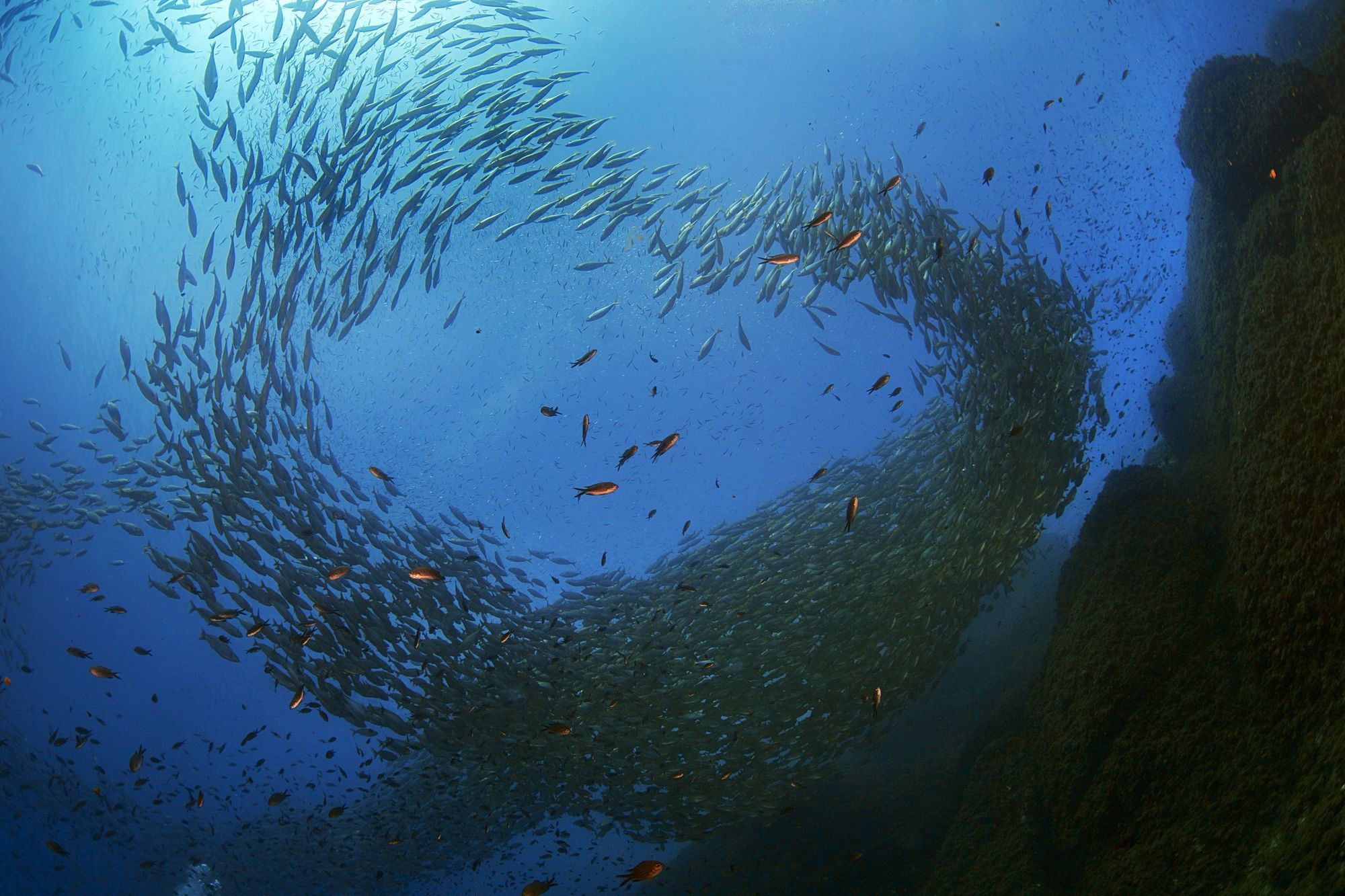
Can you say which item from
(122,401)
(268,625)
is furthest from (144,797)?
Answer: (268,625)

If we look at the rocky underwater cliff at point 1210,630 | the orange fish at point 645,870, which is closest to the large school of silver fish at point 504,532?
the rocky underwater cliff at point 1210,630

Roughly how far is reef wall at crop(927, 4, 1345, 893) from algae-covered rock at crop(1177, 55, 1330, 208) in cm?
3

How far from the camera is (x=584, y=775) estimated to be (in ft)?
33.5

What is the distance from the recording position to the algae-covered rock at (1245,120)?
6.76 meters

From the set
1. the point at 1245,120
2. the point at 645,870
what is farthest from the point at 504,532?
the point at 1245,120

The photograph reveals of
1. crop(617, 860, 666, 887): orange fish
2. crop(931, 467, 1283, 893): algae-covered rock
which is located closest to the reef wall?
crop(931, 467, 1283, 893): algae-covered rock

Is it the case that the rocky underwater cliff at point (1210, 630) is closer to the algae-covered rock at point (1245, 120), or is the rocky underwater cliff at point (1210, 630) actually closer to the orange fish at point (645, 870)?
the algae-covered rock at point (1245, 120)

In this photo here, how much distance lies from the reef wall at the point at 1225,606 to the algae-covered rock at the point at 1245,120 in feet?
0.08

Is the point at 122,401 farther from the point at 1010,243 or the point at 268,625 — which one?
the point at 1010,243

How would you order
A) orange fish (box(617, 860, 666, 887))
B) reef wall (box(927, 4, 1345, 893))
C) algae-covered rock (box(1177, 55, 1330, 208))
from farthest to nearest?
algae-covered rock (box(1177, 55, 1330, 208))
orange fish (box(617, 860, 666, 887))
reef wall (box(927, 4, 1345, 893))

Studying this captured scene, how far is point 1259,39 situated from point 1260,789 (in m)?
9.61

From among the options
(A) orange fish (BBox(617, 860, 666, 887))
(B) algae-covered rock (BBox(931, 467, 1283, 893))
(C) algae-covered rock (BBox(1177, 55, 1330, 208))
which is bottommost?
(B) algae-covered rock (BBox(931, 467, 1283, 893))

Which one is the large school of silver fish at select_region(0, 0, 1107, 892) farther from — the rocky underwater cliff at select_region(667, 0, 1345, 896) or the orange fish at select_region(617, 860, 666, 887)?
the orange fish at select_region(617, 860, 666, 887)

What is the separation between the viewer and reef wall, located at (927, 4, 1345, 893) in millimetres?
4211
